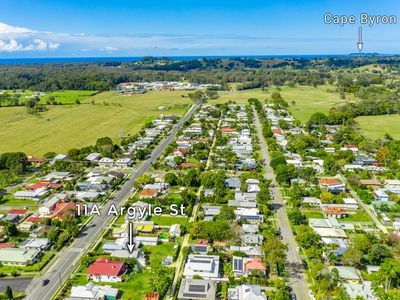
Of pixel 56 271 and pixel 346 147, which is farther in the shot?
pixel 346 147

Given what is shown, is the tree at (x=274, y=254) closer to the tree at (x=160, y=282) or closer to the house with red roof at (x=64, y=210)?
the tree at (x=160, y=282)

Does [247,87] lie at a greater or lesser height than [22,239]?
greater

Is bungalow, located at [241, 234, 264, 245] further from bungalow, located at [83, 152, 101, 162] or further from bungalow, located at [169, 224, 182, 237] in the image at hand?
bungalow, located at [83, 152, 101, 162]

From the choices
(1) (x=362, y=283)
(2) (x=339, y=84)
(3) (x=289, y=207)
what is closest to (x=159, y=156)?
(3) (x=289, y=207)

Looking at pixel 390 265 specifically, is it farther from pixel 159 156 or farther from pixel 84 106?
pixel 84 106

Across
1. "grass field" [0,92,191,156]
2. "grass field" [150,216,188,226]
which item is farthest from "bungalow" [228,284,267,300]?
"grass field" [0,92,191,156]

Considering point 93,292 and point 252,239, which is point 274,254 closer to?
point 252,239
